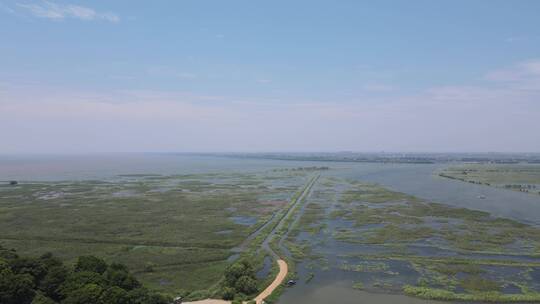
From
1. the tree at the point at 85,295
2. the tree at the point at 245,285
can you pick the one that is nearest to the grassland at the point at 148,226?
the tree at the point at 245,285

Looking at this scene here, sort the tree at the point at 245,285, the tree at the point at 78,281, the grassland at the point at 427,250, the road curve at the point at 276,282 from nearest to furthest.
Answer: the tree at the point at 78,281 < the road curve at the point at 276,282 < the tree at the point at 245,285 < the grassland at the point at 427,250

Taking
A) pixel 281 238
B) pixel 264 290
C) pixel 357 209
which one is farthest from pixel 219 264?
pixel 357 209

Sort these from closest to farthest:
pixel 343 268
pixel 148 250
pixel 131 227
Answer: pixel 343 268 < pixel 148 250 < pixel 131 227

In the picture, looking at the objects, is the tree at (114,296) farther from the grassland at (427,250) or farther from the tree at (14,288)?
the grassland at (427,250)

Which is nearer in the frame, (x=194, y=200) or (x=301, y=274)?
(x=301, y=274)

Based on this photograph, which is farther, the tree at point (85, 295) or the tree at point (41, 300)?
the tree at point (85, 295)

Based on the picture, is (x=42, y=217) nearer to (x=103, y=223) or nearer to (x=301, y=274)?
(x=103, y=223)

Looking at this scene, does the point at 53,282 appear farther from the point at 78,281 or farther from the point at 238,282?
the point at 238,282
